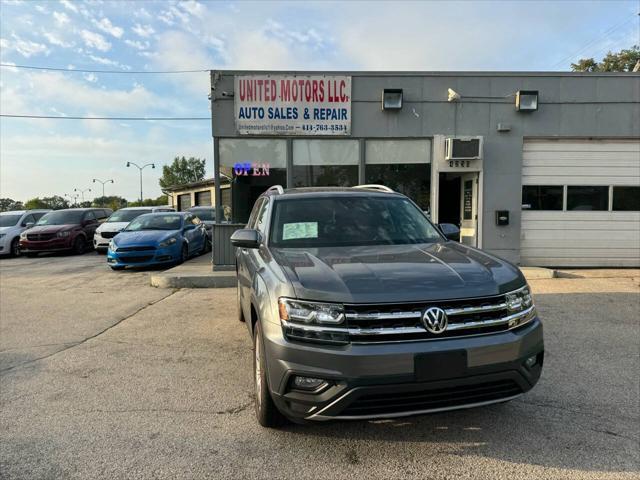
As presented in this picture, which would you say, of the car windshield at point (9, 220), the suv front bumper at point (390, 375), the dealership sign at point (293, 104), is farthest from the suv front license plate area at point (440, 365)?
the car windshield at point (9, 220)

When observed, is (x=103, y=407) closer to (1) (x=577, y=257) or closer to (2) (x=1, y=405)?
(2) (x=1, y=405)

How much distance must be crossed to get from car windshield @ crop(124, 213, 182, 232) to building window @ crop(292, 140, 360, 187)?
4526 mm

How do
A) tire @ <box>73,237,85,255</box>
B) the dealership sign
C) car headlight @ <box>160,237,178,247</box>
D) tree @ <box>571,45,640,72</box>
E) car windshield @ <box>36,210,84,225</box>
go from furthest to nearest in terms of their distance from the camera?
tree @ <box>571,45,640,72</box>, car windshield @ <box>36,210,84,225</box>, tire @ <box>73,237,85,255</box>, car headlight @ <box>160,237,178,247</box>, the dealership sign

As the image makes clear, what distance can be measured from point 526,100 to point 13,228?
17.6 metres

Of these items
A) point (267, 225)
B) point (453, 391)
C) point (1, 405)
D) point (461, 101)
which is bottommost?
point (1, 405)

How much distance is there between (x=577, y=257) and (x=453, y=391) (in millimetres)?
9851

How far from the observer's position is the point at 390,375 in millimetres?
2600

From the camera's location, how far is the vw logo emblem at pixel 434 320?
2.70m

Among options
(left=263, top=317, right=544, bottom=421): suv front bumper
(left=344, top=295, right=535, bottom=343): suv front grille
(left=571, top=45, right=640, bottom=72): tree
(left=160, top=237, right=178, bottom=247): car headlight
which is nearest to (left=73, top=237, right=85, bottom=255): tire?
(left=160, top=237, right=178, bottom=247): car headlight

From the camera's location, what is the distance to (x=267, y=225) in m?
4.25

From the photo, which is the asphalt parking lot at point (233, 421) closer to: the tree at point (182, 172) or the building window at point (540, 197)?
the building window at point (540, 197)

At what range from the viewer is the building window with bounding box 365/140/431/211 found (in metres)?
10.6

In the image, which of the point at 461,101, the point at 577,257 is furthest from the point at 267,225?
the point at 577,257

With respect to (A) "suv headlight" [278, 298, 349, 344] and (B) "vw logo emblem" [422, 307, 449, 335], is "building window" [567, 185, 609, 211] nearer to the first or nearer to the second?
(B) "vw logo emblem" [422, 307, 449, 335]
